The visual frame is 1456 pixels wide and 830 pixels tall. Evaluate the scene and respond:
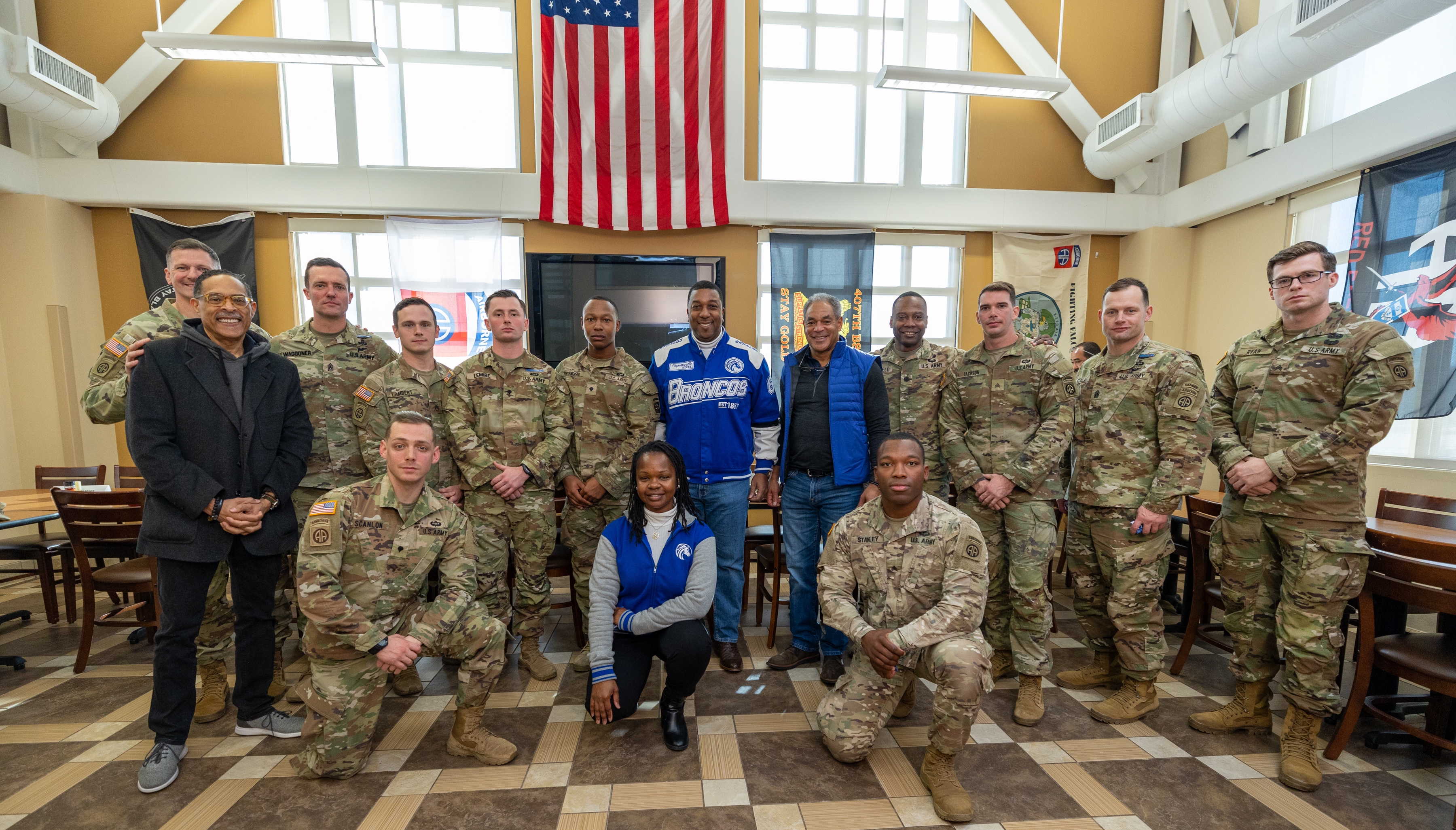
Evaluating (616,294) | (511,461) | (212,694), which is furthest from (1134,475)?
(616,294)

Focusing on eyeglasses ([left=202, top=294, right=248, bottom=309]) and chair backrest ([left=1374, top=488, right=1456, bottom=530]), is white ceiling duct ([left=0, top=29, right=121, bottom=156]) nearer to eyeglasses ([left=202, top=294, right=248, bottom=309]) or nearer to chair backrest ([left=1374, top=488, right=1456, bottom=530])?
eyeglasses ([left=202, top=294, right=248, bottom=309])

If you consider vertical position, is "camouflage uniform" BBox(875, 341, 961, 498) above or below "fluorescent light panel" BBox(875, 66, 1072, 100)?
below

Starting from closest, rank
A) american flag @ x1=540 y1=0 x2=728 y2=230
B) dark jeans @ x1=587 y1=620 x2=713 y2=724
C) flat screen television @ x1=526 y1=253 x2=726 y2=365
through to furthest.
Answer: dark jeans @ x1=587 y1=620 x2=713 y2=724 < american flag @ x1=540 y1=0 x2=728 y2=230 < flat screen television @ x1=526 y1=253 x2=726 y2=365

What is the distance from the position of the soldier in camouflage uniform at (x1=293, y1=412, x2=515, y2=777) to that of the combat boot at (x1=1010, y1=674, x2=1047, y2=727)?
7.06ft

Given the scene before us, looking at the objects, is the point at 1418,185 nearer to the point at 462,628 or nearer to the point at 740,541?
the point at 740,541

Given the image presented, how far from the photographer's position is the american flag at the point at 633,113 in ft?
17.6

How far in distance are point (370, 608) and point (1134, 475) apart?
3.26 m

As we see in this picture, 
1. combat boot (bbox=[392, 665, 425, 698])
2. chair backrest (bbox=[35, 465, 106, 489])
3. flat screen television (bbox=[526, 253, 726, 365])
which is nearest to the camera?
combat boot (bbox=[392, 665, 425, 698])

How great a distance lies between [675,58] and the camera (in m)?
5.46

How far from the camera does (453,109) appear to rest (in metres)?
5.80

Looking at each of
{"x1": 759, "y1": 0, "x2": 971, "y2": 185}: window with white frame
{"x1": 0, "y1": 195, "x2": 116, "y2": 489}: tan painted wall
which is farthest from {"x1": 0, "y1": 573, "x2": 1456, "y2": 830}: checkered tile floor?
{"x1": 759, "y1": 0, "x2": 971, "y2": 185}: window with white frame

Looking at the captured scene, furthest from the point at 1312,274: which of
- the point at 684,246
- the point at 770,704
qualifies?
the point at 684,246

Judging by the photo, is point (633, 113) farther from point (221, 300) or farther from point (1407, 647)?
point (1407, 647)

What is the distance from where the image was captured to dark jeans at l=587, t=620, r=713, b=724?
7.58ft
